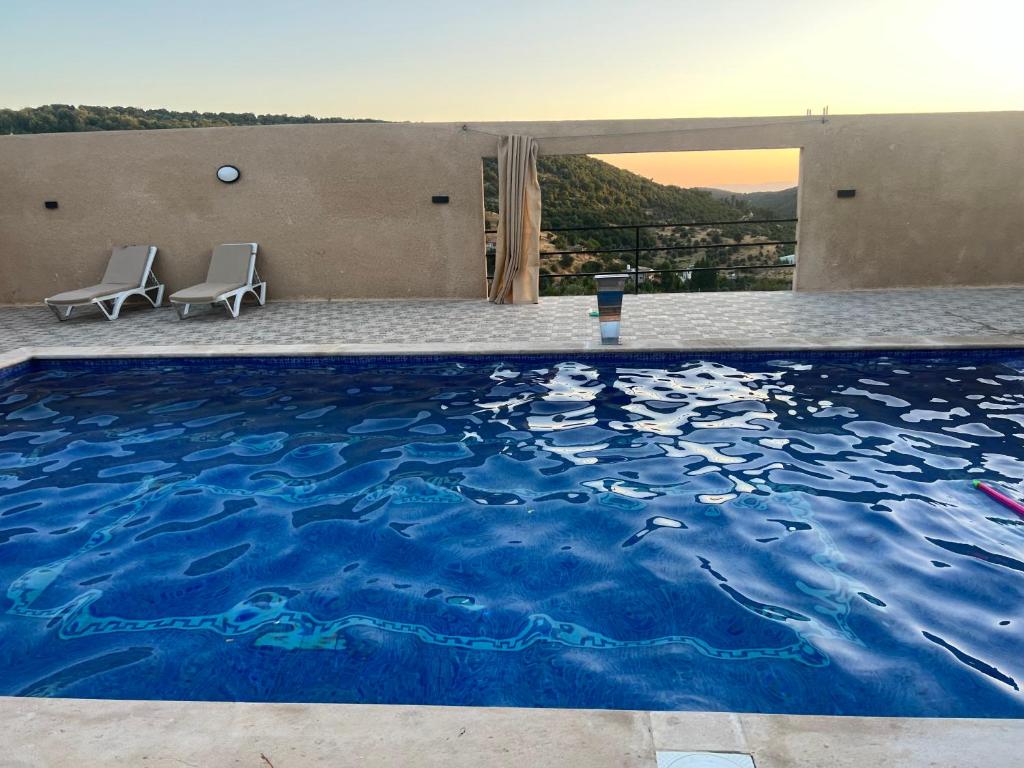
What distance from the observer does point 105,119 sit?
17.1 m

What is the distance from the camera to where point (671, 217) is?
77.0 feet

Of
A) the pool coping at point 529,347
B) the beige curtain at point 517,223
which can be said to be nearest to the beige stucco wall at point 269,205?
the beige curtain at point 517,223

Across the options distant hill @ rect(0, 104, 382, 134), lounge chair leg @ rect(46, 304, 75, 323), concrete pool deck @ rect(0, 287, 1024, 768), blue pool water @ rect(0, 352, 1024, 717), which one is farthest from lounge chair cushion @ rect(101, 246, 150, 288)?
distant hill @ rect(0, 104, 382, 134)

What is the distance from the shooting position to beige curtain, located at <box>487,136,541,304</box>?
7.83 metres

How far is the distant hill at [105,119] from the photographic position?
620 inches

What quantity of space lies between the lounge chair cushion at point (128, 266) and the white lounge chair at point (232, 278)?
65 cm

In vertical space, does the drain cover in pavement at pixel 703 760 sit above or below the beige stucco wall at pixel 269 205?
below

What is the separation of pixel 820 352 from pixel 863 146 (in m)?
3.89

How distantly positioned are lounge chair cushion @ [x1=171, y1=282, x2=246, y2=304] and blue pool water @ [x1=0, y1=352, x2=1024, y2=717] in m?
2.20

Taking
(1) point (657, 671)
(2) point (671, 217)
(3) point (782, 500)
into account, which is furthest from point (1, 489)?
(2) point (671, 217)

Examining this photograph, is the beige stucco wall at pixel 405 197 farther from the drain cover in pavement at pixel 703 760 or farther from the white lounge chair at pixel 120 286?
the drain cover in pavement at pixel 703 760

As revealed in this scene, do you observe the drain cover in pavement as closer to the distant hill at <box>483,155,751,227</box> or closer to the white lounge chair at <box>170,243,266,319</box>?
the white lounge chair at <box>170,243,266,319</box>

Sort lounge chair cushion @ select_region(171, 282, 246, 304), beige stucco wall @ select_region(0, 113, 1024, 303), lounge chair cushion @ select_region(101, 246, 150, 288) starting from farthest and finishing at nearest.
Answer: lounge chair cushion @ select_region(101, 246, 150, 288), beige stucco wall @ select_region(0, 113, 1024, 303), lounge chair cushion @ select_region(171, 282, 246, 304)

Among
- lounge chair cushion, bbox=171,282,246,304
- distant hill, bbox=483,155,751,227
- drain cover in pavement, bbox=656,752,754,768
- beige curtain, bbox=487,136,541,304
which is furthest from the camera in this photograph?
distant hill, bbox=483,155,751,227
